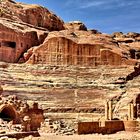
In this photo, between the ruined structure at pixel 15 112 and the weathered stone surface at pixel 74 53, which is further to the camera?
the weathered stone surface at pixel 74 53

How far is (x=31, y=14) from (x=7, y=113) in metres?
53.2

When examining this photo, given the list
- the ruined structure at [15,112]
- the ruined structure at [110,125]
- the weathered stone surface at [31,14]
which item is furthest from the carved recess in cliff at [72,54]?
the ruined structure at [15,112]

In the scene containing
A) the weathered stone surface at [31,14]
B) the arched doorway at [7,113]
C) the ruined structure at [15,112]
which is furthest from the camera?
the weathered stone surface at [31,14]

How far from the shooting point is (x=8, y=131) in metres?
35.4

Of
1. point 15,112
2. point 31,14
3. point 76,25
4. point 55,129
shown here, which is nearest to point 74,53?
point 31,14

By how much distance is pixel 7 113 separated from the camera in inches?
1781

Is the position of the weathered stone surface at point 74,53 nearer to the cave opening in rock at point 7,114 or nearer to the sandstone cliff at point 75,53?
the sandstone cliff at point 75,53

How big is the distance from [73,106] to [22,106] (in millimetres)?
20697

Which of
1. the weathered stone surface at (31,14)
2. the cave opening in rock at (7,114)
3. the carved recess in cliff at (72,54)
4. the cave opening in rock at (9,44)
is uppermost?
the weathered stone surface at (31,14)

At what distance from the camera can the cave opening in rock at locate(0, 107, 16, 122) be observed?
44.0m

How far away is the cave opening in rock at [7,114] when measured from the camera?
44.0 meters

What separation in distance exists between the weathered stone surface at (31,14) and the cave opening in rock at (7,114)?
45.6m

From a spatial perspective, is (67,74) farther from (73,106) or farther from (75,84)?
(73,106)

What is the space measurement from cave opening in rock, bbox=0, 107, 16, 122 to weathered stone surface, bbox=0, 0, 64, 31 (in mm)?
45587
